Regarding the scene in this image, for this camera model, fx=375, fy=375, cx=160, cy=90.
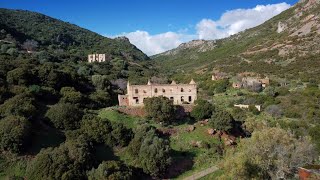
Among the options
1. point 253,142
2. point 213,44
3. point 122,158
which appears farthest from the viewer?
point 213,44

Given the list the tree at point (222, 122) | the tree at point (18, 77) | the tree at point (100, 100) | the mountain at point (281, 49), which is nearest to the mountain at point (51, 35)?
the mountain at point (281, 49)

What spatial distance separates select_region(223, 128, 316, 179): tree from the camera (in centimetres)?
2597

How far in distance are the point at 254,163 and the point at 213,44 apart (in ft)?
488

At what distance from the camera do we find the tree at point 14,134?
33750mm

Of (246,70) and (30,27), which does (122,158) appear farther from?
(30,27)

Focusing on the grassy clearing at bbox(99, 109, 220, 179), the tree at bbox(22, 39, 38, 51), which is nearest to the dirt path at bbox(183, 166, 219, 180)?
the grassy clearing at bbox(99, 109, 220, 179)

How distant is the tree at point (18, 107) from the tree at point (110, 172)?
11.9m

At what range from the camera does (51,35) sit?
4579 inches

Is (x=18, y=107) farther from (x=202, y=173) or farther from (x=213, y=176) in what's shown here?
(x=213, y=176)

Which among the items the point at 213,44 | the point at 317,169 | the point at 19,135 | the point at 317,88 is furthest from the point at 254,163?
the point at 213,44

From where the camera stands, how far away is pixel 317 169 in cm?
2519

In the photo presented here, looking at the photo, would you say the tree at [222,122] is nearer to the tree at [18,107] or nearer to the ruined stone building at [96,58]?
the tree at [18,107]

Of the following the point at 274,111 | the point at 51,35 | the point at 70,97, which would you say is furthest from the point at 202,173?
the point at 51,35

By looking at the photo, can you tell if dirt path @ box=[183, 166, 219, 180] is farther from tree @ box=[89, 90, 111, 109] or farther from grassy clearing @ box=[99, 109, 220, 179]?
tree @ box=[89, 90, 111, 109]
